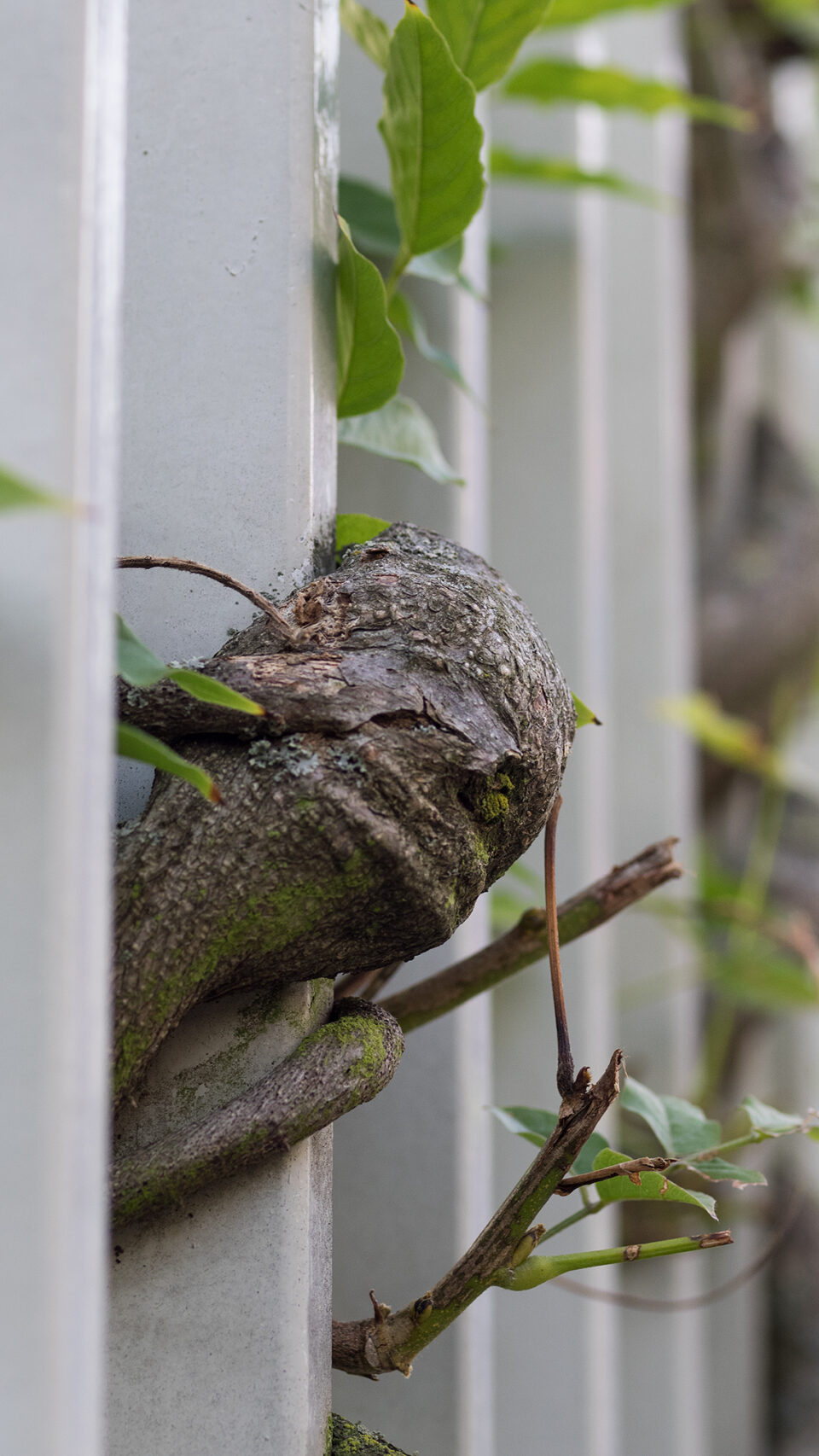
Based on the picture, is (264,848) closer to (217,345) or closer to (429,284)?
(217,345)

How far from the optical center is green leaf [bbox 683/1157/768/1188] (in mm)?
442

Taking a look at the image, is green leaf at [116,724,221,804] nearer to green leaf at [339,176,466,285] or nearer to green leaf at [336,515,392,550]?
green leaf at [336,515,392,550]

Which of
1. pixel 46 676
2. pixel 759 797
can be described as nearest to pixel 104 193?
pixel 46 676

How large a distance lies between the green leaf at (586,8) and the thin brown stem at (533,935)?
72cm

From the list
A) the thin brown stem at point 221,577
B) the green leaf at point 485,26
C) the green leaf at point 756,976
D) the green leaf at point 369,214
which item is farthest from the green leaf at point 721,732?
the thin brown stem at point 221,577

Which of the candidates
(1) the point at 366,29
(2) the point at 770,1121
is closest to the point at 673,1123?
(2) the point at 770,1121

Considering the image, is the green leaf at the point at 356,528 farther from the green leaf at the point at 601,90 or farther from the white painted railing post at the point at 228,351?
the green leaf at the point at 601,90

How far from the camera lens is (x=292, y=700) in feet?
1.22

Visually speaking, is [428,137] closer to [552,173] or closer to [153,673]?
[153,673]

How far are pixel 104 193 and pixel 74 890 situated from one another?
0.15 m

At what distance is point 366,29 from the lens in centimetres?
57

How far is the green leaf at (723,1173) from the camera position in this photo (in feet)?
→ 1.45

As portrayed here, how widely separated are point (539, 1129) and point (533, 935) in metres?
0.08

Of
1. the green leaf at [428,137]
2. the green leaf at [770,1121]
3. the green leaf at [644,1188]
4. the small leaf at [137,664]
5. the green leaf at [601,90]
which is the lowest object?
the green leaf at [770,1121]
